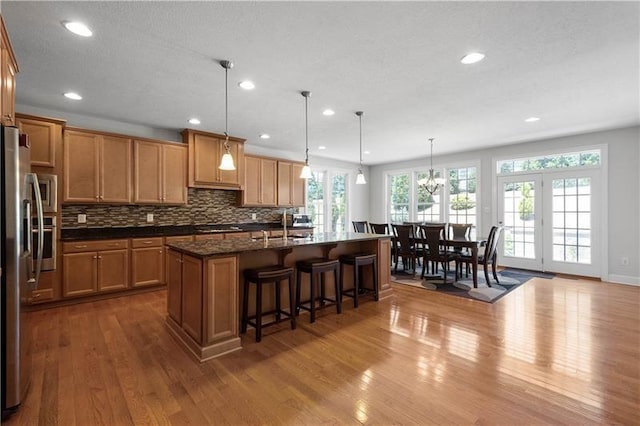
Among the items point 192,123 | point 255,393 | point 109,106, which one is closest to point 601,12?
point 255,393

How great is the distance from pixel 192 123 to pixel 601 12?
4.61 meters

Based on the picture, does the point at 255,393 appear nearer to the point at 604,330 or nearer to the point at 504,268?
the point at 604,330

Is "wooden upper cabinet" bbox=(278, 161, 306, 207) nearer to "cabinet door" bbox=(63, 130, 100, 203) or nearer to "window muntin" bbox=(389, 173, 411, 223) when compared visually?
"window muntin" bbox=(389, 173, 411, 223)

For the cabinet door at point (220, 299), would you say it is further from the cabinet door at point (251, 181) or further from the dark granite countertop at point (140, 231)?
the cabinet door at point (251, 181)

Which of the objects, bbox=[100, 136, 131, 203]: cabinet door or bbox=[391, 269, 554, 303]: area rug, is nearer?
bbox=[100, 136, 131, 203]: cabinet door

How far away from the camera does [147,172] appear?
4527 millimetres

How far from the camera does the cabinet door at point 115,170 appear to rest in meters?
4.17

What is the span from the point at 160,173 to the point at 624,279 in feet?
24.8

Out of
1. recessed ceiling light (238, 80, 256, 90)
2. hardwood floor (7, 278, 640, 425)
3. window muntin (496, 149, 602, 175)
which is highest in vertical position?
recessed ceiling light (238, 80, 256, 90)

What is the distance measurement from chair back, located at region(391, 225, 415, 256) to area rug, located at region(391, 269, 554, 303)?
1.48 feet

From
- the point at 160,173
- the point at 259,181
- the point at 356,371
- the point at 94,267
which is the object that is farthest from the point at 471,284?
the point at 94,267

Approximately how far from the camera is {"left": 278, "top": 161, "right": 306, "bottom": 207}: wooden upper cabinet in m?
6.23

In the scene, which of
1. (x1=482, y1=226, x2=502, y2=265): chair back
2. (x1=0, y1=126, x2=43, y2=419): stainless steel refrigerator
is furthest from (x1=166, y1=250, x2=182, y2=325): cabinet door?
(x1=482, y1=226, x2=502, y2=265): chair back

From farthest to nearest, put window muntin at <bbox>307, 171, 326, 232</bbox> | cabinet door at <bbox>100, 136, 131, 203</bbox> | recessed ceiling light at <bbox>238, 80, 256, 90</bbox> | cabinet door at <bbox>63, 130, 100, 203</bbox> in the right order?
window muntin at <bbox>307, 171, 326, 232</bbox>
cabinet door at <bbox>100, 136, 131, 203</bbox>
cabinet door at <bbox>63, 130, 100, 203</bbox>
recessed ceiling light at <bbox>238, 80, 256, 90</bbox>
